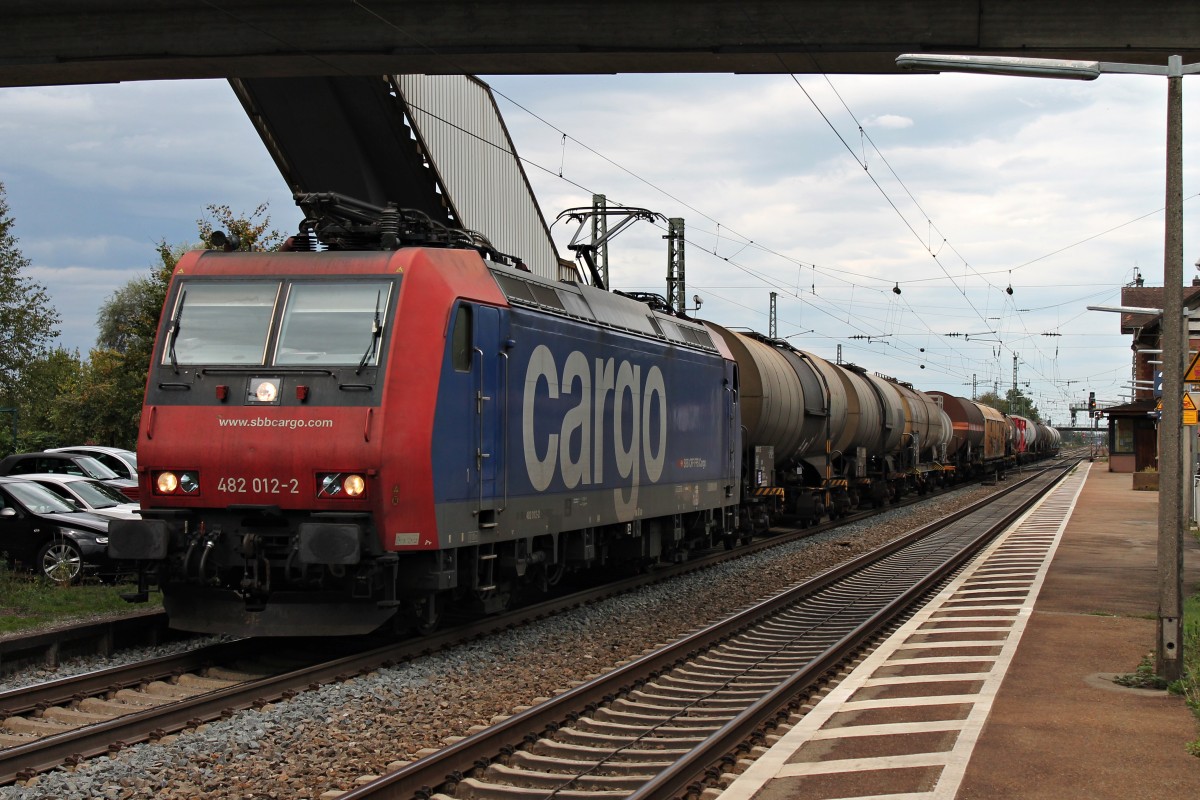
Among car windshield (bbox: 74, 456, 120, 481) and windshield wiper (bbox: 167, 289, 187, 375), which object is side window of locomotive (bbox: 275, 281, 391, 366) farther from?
car windshield (bbox: 74, 456, 120, 481)

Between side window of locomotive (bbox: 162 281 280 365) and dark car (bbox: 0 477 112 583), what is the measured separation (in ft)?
17.6

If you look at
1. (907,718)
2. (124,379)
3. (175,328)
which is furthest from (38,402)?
(907,718)

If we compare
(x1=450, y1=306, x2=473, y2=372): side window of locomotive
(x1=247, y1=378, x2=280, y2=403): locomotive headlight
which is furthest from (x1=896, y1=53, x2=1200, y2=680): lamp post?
(x1=247, y1=378, x2=280, y2=403): locomotive headlight

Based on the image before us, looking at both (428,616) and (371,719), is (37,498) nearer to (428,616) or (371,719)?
(428,616)

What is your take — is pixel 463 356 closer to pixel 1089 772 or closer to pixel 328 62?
pixel 1089 772

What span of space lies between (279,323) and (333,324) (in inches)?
19.8

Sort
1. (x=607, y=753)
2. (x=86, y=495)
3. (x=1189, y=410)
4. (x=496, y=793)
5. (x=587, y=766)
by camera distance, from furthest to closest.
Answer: (x=1189, y=410) → (x=86, y=495) → (x=607, y=753) → (x=587, y=766) → (x=496, y=793)

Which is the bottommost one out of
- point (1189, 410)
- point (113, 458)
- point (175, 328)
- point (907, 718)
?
point (907, 718)

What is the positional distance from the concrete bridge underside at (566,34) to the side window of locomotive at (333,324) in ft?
19.9

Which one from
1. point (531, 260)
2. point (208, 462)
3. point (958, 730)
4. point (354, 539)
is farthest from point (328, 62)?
point (531, 260)

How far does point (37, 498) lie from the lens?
1525 centimetres

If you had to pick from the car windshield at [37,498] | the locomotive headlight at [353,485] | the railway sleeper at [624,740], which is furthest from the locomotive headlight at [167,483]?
the car windshield at [37,498]

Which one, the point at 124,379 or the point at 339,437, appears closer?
the point at 339,437

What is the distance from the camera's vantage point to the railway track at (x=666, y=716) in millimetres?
6945
